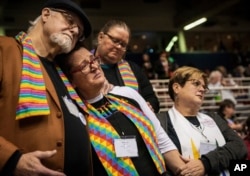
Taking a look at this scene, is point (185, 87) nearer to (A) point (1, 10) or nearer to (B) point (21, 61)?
(B) point (21, 61)

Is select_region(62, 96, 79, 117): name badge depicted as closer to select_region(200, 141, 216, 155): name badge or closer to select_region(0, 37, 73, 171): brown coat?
select_region(0, 37, 73, 171): brown coat

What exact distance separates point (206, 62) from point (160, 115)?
7.80 metres

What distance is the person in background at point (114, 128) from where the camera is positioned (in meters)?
1.49

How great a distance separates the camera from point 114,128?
157cm

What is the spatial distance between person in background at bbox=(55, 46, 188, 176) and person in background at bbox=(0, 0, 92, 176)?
0.08 m

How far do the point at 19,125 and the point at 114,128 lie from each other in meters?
0.47

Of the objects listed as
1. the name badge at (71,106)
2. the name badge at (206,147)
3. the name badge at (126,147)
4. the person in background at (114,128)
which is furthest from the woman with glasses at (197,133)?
the name badge at (71,106)

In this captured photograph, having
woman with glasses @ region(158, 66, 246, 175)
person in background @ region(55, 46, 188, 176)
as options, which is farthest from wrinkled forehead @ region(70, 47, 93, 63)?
woman with glasses @ region(158, 66, 246, 175)

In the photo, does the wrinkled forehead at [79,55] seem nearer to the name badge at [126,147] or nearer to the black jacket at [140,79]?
the name badge at [126,147]

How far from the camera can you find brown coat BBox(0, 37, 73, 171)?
1.25m

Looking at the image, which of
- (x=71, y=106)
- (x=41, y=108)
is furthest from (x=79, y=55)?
(x=41, y=108)

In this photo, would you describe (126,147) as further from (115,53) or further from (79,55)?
(115,53)

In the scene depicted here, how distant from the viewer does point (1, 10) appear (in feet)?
30.6

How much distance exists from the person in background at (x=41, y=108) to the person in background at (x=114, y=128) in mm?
83
